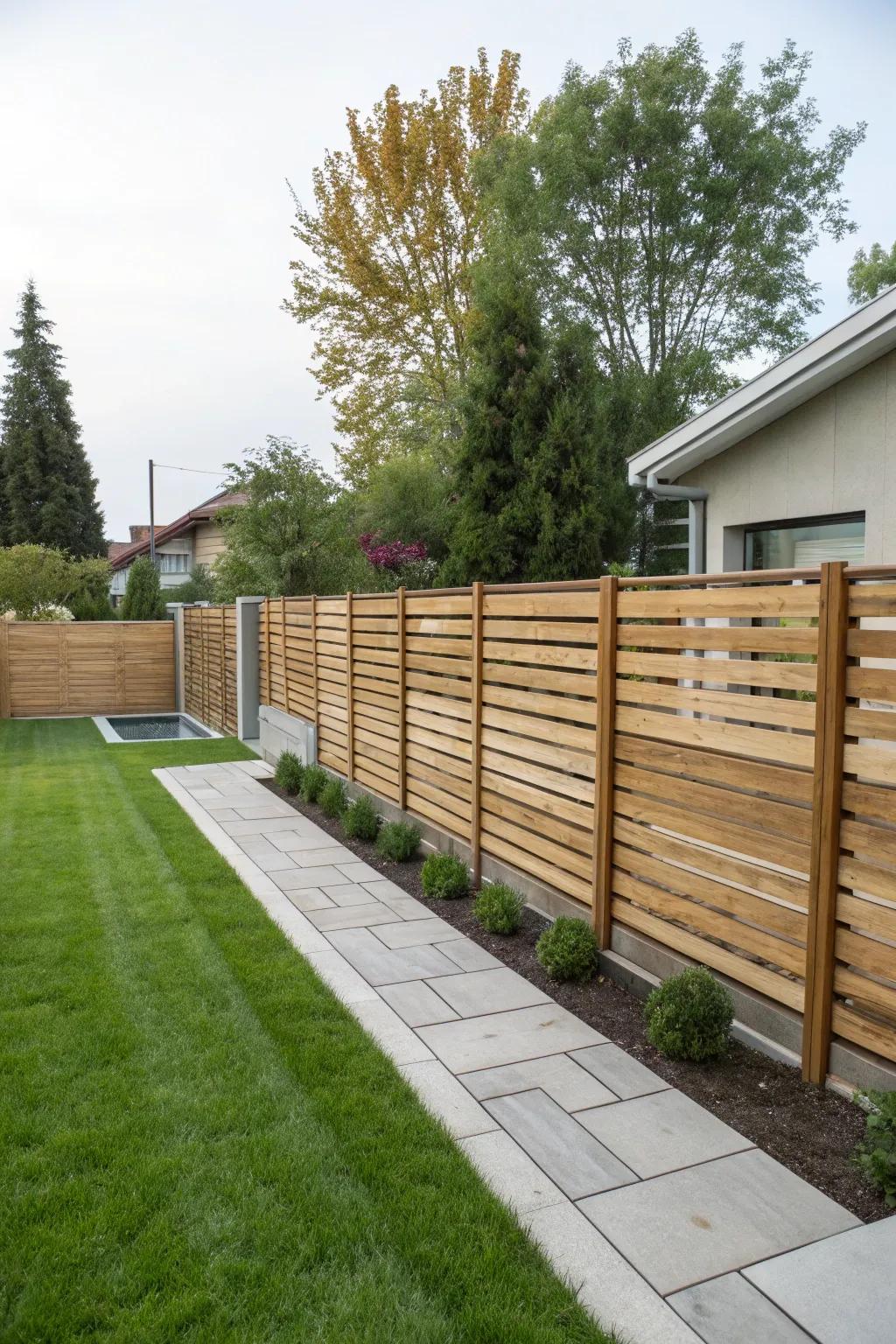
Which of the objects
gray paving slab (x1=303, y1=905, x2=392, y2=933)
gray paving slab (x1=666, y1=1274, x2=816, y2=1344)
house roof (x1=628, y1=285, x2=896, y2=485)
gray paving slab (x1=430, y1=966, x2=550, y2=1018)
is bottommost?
gray paving slab (x1=303, y1=905, x2=392, y2=933)

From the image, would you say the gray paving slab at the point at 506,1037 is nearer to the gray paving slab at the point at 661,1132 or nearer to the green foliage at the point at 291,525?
the gray paving slab at the point at 661,1132

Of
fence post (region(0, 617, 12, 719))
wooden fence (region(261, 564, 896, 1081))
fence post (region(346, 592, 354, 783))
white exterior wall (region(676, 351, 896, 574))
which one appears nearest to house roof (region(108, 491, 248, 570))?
fence post (region(0, 617, 12, 719))

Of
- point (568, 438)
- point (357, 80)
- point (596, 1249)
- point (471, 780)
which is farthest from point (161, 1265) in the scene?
point (357, 80)

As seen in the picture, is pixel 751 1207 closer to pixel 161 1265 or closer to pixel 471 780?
pixel 161 1265

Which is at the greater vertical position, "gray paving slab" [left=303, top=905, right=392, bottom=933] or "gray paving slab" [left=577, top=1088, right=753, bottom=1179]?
"gray paving slab" [left=577, top=1088, right=753, bottom=1179]

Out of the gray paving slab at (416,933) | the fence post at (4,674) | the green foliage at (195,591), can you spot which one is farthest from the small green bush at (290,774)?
the green foliage at (195,591)

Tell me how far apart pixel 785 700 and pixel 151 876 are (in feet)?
14.1

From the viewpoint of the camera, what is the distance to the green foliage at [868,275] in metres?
24.2

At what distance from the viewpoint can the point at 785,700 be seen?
10.8ft

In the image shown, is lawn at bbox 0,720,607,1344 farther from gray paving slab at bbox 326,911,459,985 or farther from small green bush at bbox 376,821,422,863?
small green bush at bbox 376,821,422,863

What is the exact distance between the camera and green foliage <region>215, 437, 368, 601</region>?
14.3 m

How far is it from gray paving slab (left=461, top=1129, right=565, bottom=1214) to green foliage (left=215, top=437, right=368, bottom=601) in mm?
11967

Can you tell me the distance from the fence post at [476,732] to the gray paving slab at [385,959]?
905mm

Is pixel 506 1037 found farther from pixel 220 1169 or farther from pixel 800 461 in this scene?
pixel 800 461
